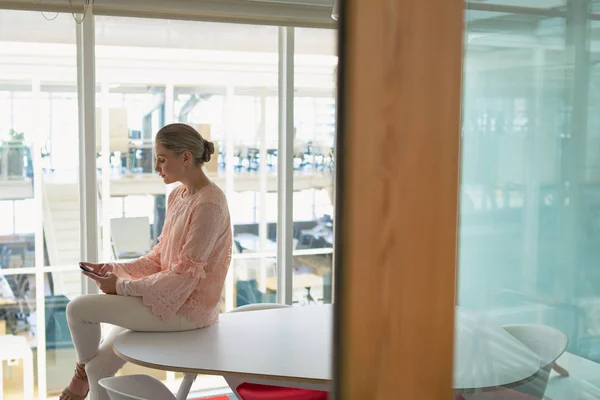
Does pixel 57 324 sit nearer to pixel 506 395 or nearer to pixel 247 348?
pixel 247 348

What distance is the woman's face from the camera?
2873 millimetres

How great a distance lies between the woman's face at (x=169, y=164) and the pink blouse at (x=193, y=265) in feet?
0.35

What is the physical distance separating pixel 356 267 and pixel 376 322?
0.05 metres

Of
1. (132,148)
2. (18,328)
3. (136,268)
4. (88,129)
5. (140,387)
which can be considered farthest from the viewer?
(132,148)

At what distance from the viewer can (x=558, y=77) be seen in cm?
91

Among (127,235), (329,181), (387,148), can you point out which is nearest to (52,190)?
(127,235)

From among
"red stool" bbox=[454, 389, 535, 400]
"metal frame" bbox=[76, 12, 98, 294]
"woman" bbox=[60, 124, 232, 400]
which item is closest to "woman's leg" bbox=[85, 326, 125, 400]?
"woman" bbox=[60, 124, 232, 400]

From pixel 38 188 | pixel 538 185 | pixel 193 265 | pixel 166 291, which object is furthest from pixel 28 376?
pixel 538 185

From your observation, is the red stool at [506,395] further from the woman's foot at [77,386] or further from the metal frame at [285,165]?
the metal frame at [285,165]

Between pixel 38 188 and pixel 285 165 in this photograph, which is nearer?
pixel 38 188

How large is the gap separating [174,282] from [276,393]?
0.61m

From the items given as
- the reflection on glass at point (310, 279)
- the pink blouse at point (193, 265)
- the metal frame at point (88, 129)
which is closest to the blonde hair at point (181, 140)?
the pink blouse at point (193, 265)

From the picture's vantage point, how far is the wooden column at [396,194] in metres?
0.53

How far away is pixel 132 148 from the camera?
171 inches
